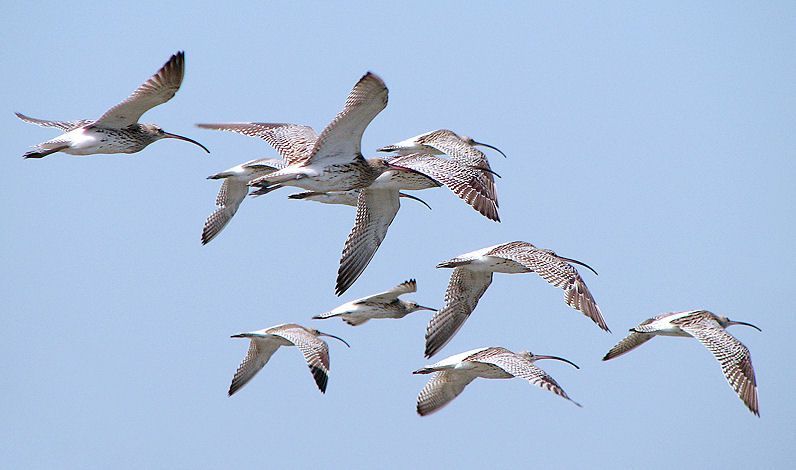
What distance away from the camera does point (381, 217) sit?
51.3ft

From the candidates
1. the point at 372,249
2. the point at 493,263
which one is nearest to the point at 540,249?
the point at 493,263

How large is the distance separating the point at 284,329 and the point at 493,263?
308cm

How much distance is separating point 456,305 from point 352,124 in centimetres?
437

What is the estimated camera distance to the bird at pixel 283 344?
53.8ft

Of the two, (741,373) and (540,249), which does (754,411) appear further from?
(540,249)

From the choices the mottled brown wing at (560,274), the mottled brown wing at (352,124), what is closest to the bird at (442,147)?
the mottled brown wing at (560,274)

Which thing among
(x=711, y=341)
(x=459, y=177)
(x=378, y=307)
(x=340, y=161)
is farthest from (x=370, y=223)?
(x=711, y=341)

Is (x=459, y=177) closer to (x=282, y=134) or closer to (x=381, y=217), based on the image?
(x=381, y=217)

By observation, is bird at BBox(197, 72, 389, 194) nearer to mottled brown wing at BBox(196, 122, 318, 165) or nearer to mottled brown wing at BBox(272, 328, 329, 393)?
mottled brown wing at BBox(196, 122, 318, 165)

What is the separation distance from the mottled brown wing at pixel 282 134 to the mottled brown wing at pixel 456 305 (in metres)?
2.57

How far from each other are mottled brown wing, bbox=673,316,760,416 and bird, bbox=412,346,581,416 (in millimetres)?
1752

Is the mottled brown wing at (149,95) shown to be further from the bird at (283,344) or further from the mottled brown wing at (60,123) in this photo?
the bird at (283,344)

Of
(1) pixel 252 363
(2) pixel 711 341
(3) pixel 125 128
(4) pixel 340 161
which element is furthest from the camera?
(1) pixel 252 363

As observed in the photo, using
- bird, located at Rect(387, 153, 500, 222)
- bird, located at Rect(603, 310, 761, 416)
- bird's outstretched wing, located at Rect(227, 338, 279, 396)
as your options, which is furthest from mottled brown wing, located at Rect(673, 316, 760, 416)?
bird's outstretched wing, located at Rect(227, 338, 279, 396)
